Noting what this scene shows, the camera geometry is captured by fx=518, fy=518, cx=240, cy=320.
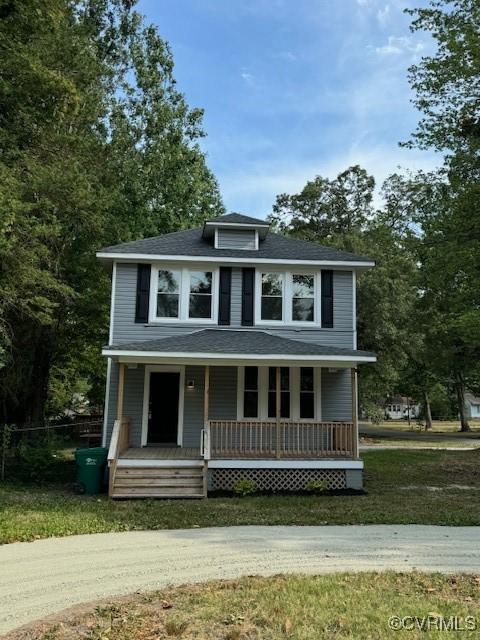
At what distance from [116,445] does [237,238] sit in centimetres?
663

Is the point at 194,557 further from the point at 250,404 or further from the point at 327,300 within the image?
the point at 327,300

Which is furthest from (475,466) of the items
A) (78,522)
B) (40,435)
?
(40,435)

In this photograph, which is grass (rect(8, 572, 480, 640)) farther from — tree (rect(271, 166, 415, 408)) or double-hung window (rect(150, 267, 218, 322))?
tree (rect(271, 166, 415, 408))

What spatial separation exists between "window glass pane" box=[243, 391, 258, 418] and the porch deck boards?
1580mm

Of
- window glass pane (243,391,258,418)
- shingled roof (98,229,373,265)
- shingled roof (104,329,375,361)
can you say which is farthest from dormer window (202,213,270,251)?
window glass pane (243,391,258,418)

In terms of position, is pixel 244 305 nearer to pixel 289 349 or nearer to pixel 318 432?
pixel 289 349

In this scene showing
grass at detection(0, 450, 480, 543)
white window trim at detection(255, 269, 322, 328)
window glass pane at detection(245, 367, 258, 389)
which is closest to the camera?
grass at detection(0, 450, 480, 543)

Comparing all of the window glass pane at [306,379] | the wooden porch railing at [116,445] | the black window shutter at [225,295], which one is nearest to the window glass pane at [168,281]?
the black window shutter at [225,295]

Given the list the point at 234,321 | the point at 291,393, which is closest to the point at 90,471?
the point at 234,321

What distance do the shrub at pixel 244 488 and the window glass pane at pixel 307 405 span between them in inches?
115

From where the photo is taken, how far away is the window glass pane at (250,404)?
44.0 ft

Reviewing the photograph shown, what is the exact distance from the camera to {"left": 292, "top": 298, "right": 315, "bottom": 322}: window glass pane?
14039 millimetres

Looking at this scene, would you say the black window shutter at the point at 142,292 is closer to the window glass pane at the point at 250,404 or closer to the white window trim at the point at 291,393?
the white window trim at the point at 291,393

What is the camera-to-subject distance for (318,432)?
12.2 m
